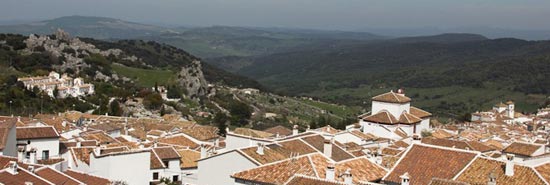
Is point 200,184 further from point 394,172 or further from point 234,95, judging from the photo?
point 234,95

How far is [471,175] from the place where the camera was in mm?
25609

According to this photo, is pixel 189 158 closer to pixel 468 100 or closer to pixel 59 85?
pixel 59 85

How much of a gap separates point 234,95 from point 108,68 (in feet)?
81.7

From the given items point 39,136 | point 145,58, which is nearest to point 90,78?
point 145,58

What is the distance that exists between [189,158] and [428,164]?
56.3ft

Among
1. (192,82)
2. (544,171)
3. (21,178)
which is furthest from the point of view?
(192,82)

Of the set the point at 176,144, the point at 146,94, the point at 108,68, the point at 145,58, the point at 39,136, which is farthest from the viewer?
the point at 145,58

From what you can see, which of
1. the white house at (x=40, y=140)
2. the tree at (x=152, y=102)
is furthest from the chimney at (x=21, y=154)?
the tree at (x=152, y=102)

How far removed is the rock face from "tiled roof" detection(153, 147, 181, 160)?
8381 centimetres

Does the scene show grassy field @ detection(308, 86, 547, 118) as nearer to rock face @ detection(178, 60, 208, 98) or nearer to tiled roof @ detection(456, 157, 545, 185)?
rock face @ detection(178, 60, 208, 98)

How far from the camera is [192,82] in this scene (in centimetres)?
12775

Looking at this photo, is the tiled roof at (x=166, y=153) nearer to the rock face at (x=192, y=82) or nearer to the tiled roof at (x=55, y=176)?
the tiled roof at (x=55, y=176)

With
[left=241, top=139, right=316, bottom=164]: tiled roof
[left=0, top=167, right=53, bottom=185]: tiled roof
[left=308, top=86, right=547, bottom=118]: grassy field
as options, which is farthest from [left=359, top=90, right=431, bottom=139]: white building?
[left=308, top=86, right=547, bottom=118]: grassy field

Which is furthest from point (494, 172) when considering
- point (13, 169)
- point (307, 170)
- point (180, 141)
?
point (180, 141)
